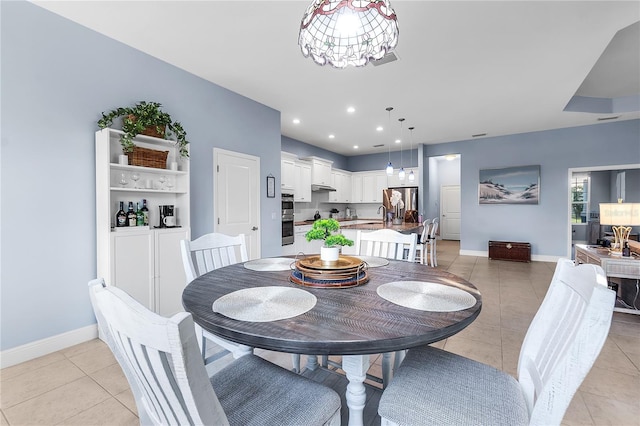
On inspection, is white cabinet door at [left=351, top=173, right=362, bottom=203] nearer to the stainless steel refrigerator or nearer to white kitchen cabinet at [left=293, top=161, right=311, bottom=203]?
the stainless steel refrigerator

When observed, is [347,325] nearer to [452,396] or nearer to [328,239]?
[452,396]

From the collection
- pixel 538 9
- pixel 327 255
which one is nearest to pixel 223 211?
pixel 327 255

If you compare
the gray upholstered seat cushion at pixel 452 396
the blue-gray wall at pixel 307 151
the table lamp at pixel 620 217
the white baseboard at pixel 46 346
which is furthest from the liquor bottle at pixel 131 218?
the table lamp at pixel 620 217

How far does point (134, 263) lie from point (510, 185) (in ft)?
23.3

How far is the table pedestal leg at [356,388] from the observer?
43.7 inches

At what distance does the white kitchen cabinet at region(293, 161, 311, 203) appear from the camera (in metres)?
6.03

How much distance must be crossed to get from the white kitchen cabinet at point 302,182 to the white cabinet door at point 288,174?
0.14 m

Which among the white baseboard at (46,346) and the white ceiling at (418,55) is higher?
the white ceiling at (418,55)

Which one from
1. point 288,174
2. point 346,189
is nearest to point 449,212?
point 346,189

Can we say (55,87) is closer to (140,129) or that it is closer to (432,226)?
(140,129)

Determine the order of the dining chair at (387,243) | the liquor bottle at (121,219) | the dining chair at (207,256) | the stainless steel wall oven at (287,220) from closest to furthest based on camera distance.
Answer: the dining chair at (207,256) → the dining chair at (387,243) → the liquor bottle at (121,219) → the stainless steel wall oven at (287,220)

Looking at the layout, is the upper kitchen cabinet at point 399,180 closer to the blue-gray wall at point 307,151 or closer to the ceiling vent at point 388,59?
the blue-gray wall at point 307,151

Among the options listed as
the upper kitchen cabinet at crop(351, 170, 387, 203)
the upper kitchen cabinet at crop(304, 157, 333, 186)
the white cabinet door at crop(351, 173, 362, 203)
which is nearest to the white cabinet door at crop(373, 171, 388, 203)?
the upper kitchen cabinet at crop(351, 170, 387, 203)

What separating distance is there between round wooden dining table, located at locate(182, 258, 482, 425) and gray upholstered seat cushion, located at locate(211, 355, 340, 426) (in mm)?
190
